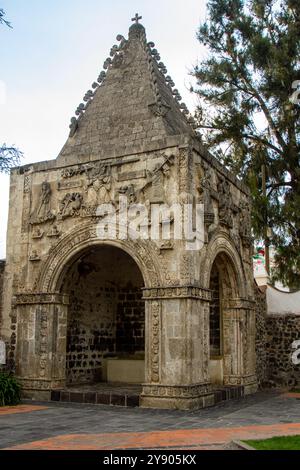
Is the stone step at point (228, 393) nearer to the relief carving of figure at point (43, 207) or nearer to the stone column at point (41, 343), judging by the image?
the stone column at point (41, 343)

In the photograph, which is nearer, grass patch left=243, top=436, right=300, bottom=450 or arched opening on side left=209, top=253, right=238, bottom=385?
grass patch left=243, top=436, right=300, bottom=450

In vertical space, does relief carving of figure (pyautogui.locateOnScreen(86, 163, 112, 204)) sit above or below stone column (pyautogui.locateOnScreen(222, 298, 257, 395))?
above

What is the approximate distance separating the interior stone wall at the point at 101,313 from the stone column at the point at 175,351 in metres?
2.59

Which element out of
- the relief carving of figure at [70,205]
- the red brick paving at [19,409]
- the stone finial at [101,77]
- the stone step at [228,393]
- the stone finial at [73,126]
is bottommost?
the red brick paving at [19,409]

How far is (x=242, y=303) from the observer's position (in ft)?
42.7

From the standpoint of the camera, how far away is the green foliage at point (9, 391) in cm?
1046

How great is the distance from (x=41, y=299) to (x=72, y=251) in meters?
1.22

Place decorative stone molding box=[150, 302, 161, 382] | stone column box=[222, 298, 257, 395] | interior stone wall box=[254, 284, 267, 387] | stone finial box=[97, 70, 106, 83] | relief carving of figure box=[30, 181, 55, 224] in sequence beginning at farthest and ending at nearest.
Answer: interior stone wall box=[254, 284, 267, 387] < stone finial box=[97, 70, 106, 83] < stone column box=[222, 298, 257, 395] < relief carving of figure box=[30, 181, 55, 224] < decorative stone molding box=[150, 302, 161, 382]

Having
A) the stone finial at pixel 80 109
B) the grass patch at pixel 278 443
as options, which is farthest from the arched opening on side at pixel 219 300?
the grass patch at pixel 278 443

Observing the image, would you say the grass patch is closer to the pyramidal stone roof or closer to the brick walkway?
the brick walkway

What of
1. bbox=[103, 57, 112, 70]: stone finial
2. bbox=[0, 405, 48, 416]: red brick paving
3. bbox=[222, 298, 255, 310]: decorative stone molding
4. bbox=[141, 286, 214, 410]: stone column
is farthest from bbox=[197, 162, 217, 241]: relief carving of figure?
bbox=[0, 405, 48, 416]: red brick paving

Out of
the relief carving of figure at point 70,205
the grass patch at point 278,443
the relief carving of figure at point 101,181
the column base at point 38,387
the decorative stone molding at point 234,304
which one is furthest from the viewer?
the decorative stone molding at point 234,304

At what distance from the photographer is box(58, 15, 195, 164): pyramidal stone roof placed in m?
11.8

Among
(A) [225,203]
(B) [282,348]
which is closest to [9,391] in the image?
(A) [225,203]
